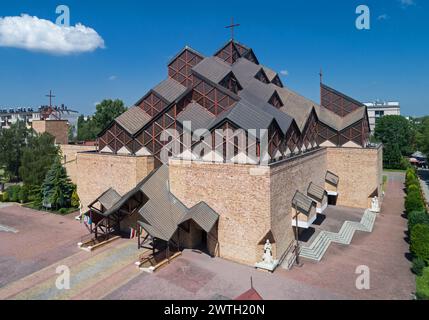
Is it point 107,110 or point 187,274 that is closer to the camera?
point 187,274

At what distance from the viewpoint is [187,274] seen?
14.8 metres

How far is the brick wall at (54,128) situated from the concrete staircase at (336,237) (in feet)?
118

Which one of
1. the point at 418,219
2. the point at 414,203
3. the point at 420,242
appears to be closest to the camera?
the point at 420,242

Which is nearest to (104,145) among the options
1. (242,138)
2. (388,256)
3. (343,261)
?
(242,138)

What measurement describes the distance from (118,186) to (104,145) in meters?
4.42

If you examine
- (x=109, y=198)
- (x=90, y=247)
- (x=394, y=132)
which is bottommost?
(x=90, y=247)

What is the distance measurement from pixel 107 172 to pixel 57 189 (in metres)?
8.19

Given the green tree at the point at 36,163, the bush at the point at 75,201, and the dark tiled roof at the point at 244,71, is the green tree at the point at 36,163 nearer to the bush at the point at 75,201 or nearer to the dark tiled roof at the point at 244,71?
the bush at the point at 75,201

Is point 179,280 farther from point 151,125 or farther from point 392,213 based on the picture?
point 392,213

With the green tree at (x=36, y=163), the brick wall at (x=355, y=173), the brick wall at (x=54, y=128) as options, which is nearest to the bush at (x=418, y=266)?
the brick wall at (x=355, y=173)

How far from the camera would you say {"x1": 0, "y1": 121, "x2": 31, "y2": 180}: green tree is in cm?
3828

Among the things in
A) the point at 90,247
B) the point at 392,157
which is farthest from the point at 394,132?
the point at 90,247

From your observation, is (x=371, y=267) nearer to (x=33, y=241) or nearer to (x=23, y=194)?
(x=33, y=241)

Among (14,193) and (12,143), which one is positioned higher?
(12,143)
